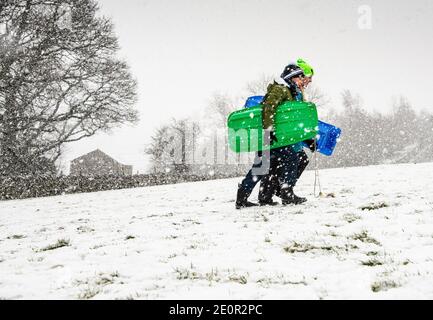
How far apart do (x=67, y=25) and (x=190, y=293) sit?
621 inches

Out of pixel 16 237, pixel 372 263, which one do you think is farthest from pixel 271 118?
pixel 16 237

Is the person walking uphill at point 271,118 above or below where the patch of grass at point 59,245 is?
above

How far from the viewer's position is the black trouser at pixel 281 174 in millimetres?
5793

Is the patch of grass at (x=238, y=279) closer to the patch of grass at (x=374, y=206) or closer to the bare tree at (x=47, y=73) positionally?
the patch of grass at (x=374, y=206)

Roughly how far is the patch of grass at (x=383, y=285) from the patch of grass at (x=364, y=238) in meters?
1.06

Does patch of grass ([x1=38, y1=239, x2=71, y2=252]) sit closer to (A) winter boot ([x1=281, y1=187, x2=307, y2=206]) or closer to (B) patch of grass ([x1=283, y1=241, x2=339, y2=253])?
(B) patch of grass ([x1=283, y1=241, x2=339, y2=253])

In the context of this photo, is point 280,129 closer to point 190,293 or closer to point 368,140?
point 190,293

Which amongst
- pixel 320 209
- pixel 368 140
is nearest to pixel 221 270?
pixel 320 209

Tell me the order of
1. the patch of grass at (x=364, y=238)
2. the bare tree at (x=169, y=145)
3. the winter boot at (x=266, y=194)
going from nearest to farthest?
the patch of grass at (x=364, y=238)
the winter boot at (x=266, y=194)
the bare tree at (x=169, y=145)

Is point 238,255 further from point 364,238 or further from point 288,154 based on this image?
point 288,154

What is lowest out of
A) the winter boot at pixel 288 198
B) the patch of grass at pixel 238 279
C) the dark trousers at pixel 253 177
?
the patch of grass at pixel 238 279

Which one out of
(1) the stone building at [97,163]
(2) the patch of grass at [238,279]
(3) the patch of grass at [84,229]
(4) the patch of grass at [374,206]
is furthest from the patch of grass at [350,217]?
(1) the stone building at [97,163]

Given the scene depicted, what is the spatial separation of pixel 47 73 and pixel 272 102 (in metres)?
12.5

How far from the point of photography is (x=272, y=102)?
5457mm
